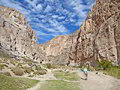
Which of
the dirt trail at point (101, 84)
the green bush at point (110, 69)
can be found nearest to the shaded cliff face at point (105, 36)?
the green bush at point (110, 69)

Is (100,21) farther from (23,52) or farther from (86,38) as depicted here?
(23,52)

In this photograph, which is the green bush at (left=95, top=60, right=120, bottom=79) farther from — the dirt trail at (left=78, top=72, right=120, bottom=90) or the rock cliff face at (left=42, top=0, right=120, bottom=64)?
the rock cliff face at (left=42, top=0, right=120, bottom=64)

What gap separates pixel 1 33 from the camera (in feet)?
171

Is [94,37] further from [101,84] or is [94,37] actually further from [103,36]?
[101,84]

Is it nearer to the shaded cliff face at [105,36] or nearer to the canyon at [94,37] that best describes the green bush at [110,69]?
the canyon at [94,37]

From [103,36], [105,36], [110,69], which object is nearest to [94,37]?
[103,36]

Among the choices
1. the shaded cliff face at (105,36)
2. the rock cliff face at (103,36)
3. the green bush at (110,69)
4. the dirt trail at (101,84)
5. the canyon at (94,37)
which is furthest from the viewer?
the canyon at (94,37)

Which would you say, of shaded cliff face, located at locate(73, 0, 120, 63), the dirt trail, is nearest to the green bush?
the dirt trail

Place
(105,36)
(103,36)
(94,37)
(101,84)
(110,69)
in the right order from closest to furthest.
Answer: (101,84)
(110,69)
(105,36)
(103,36)
(94,37)

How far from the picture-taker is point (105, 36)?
125 feet

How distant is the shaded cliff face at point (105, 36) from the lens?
34062 millimetres

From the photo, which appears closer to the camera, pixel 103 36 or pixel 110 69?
pixel 110 69

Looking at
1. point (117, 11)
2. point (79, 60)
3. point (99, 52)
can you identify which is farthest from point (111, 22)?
point (79, 60)

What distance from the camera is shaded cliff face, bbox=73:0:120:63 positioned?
34.1 m
